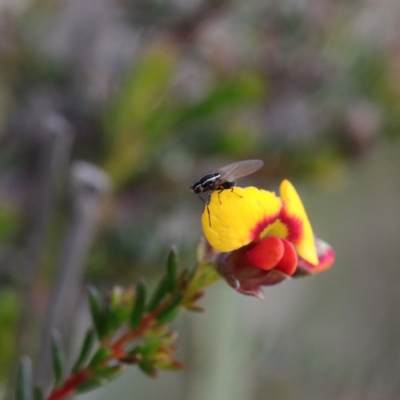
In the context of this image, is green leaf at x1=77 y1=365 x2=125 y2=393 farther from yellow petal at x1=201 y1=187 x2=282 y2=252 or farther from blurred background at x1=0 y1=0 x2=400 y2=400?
blurred background at x1=0 y1=0 x2=400 y2=400

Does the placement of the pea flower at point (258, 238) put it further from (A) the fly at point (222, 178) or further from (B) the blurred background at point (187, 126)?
(B) the blurred background at point (187, 126)

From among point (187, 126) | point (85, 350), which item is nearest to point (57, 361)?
point (85, 350)

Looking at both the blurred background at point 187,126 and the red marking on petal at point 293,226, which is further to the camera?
the blurred background at point 187,126

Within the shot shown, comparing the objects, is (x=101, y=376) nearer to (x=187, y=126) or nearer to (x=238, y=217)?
(x=238, y=217)

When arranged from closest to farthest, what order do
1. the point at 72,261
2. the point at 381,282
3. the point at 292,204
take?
the point at 292,204
the point at 72,261
the point at 381,282

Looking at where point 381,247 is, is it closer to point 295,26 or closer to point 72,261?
point 295,26

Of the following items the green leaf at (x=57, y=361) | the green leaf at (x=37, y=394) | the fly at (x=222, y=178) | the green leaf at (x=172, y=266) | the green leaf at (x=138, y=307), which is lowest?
the green leaf at (x=37, y=394)

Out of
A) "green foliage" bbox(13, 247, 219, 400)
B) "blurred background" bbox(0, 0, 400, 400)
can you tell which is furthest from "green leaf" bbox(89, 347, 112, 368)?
"blurred background" bbox(0, 0, 400, 400)

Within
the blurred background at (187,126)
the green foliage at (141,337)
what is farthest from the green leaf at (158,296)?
the blurred background at (187,126)

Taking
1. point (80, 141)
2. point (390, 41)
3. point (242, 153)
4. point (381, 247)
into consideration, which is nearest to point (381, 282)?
point (381, 247)
